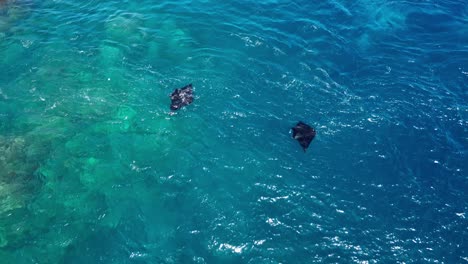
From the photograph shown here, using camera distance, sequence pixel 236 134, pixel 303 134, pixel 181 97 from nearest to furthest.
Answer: pixel 303 134 < pixel 236 134 < pixel 181 97

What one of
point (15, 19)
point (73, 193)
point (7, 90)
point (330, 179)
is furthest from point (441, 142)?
point (15, 19)

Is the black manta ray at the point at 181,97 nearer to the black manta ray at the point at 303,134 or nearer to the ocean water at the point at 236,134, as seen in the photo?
the ocean water at the point at 236,134

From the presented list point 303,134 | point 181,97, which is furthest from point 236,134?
point 181,97

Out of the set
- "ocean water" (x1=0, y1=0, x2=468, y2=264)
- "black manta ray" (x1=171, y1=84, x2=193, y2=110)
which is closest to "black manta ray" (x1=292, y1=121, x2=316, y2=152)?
"ocean water" (x1=0, y1=0, x2=468, y2=264)

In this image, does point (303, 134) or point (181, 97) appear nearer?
point (303, 134)

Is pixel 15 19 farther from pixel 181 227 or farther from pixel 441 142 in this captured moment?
pixel 441 142

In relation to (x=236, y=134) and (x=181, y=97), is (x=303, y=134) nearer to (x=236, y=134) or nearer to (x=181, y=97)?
(x=236, y=134)
